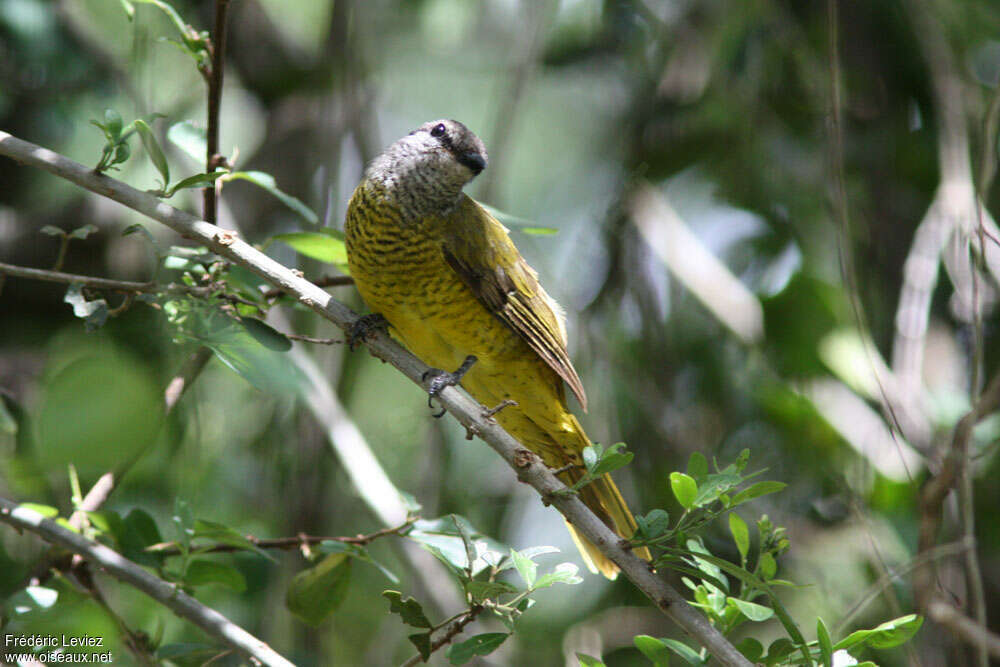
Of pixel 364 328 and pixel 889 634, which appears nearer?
pixel 889 634

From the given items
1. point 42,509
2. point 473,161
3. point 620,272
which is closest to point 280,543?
point 42,509

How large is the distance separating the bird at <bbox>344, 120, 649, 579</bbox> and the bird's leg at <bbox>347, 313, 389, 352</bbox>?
11mm

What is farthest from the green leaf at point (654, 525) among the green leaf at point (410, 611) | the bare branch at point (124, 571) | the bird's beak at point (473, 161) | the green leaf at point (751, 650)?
the bird's beak at point (473, 161)

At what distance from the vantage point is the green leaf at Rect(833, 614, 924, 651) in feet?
5.12

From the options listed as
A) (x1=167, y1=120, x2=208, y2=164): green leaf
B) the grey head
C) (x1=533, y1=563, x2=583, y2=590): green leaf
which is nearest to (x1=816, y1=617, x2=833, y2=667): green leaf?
(x1=533, y1=563, x2=583, y2=590): green leaf

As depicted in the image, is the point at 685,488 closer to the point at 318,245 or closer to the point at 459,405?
the point at 459,405

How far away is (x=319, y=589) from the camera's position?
2.07 metres

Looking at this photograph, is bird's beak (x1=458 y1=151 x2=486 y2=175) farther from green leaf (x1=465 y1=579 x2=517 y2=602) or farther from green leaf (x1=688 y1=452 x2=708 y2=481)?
green leaf (x1=465 y1=579 x2=517 y2=602)

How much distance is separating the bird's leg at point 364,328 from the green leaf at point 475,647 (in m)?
0.81

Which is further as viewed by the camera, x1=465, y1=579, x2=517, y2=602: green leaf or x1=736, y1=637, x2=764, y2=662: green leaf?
x1=736, y1=637, x2=764, y2=662: green leaf

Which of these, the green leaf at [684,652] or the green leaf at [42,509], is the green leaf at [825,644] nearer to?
the green leaf at [684,652]

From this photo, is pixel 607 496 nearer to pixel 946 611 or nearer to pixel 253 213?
pixel 946 611

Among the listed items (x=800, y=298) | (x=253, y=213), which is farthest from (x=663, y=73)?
(x=253, y=213)

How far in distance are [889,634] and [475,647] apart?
72 cm
